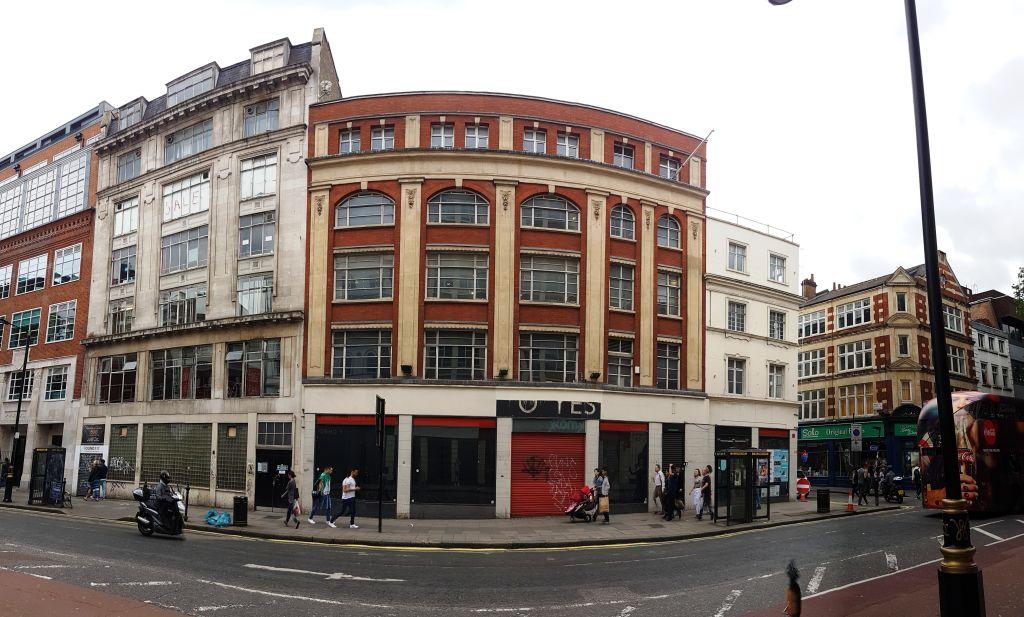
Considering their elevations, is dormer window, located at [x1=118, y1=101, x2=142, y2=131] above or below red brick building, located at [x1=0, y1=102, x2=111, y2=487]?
above

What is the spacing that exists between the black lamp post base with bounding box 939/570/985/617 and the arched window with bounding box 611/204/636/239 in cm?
2505

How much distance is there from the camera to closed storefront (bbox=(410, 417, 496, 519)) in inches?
1119

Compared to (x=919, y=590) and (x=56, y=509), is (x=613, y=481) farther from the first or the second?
(x=56, y=509)

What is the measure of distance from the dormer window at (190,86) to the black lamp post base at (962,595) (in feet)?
122

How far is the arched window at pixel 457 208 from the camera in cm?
3075

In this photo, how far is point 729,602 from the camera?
39.4 ft

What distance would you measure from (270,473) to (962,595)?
2782 centimetres

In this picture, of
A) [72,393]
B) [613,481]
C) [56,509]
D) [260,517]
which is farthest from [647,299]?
[72,393]

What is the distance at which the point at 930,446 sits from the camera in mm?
25031

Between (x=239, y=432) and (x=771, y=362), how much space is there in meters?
25.4

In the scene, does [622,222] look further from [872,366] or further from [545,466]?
[872,366]

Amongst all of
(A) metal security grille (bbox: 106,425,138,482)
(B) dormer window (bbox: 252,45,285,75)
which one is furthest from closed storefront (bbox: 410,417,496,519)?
(B) dormer window (bbox: 252,45,285,75)

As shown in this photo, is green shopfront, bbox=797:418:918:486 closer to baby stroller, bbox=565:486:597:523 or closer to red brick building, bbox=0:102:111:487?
baby stroller, bbox=565:486:597:523

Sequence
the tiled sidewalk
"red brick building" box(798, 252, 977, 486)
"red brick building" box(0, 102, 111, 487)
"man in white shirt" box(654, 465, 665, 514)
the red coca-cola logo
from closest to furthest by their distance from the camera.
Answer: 1. the tiled sidewalk
2. the red coca-cola logo
3. "man in white shirt" box(654, 465, 665, 514)
4. "red brick building" box(0, 102, 111, 487)
5. "red brick building" box(798, 252, 977, 486)
